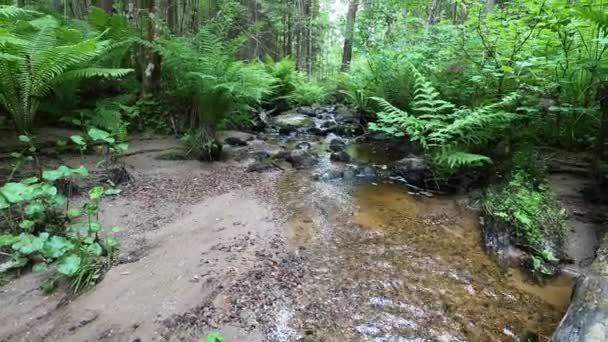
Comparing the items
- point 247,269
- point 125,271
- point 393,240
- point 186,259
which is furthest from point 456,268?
point 125,271

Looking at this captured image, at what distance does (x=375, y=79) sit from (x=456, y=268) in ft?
15.4

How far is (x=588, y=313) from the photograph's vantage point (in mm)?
1703

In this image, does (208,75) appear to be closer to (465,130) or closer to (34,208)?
(34,208)

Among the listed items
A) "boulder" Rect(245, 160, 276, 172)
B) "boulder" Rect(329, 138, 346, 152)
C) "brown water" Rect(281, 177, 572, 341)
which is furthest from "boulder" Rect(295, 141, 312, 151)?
"brown water" Rect(281, 177, 572, 341)

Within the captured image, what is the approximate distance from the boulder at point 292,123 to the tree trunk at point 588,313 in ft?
19.2

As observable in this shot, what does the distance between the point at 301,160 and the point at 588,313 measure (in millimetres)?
3645

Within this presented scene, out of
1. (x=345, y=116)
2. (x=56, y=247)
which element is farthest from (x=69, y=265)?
(x=345, y=116)

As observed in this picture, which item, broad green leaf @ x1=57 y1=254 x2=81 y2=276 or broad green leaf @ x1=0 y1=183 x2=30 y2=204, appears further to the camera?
broad green leaf @ x1=0 y1=183 x2=30 y2=204

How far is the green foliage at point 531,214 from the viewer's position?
2.58m

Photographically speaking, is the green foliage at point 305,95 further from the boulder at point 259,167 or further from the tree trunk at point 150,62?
the boulder at point 259,167

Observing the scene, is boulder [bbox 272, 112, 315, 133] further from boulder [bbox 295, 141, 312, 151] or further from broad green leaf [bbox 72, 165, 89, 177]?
broad green leaf [bbox 72, 165, 89, 177]

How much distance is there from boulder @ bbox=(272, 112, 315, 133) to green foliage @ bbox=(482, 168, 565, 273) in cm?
477

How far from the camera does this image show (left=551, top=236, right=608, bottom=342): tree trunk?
158 centimetres

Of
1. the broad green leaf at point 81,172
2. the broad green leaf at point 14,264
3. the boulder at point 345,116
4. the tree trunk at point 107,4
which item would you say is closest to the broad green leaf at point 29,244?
the broad green leaf at point 14,264
